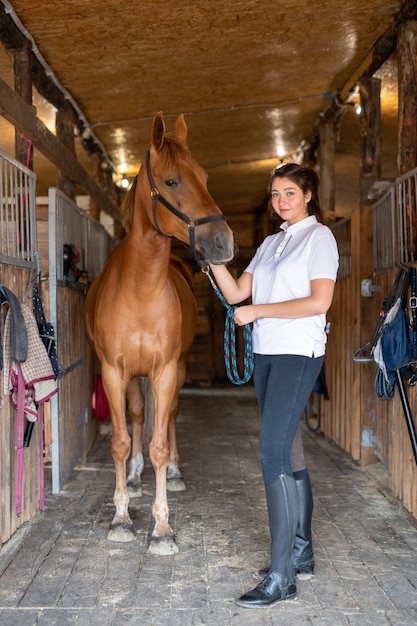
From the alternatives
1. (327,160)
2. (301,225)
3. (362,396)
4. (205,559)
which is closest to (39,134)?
(301,225)

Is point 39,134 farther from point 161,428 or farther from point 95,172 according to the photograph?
point 95,172

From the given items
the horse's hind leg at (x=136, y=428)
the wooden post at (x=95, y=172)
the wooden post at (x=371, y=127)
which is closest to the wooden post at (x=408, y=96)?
the wooden post at (x=371, y=127)

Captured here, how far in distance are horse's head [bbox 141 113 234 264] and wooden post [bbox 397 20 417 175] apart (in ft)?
6.51

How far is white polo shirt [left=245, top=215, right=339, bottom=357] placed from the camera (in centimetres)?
235

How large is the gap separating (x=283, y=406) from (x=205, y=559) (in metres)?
0.93

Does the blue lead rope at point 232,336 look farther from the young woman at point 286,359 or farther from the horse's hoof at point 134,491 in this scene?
the horse's hoof at point 134,491

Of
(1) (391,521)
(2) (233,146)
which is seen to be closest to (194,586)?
(1) (391,521)

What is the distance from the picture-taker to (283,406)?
7.64ft

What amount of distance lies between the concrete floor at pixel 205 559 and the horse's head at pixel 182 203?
132 cm

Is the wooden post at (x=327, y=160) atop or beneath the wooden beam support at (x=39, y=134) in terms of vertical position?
atop

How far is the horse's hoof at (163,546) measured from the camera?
112 inches

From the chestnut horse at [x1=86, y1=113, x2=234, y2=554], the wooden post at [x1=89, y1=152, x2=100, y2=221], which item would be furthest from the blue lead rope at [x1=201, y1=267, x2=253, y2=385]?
the wooden post at [x1=89, y1=152, x2=100, y2=221]

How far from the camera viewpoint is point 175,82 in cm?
510

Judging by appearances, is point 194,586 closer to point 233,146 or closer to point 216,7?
point 216,7
